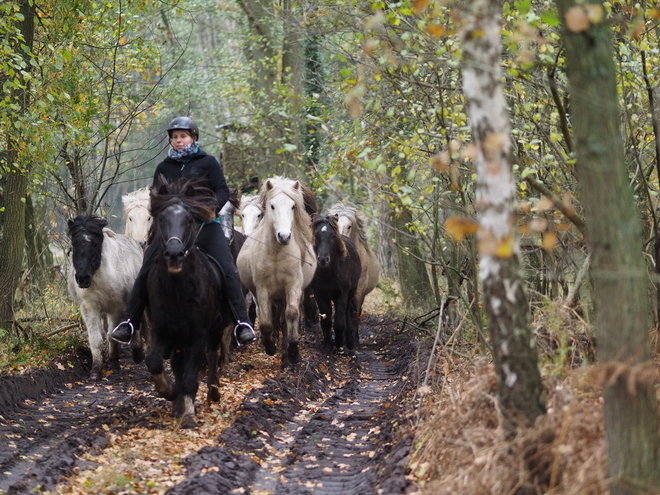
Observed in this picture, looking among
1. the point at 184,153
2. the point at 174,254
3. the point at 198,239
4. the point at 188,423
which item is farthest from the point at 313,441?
the point at 184,153

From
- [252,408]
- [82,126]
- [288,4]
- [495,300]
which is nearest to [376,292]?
[288,4]

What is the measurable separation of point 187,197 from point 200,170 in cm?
82

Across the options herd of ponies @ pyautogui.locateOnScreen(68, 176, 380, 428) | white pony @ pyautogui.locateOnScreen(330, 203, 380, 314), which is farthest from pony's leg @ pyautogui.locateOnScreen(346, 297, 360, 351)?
white pony @ pyautogui.locateOnScreen(330, 203, 380, 314)

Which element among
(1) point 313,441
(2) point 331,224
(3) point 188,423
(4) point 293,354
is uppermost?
(2) point 331,224

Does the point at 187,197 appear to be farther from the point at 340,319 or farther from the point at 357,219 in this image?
the point at 357,219

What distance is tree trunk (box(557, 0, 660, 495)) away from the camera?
13.9 ft

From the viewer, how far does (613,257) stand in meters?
4.32

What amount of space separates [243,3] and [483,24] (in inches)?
955

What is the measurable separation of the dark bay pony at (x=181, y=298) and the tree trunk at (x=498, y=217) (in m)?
3.89

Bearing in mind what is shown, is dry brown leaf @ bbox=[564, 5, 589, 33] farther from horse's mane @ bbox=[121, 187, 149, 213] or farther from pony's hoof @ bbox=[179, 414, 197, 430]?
horse's mane @ bbox=[121, 187, 149, 213]

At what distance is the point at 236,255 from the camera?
14.0 m

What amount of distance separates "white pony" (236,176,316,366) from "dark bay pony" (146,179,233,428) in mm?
2936

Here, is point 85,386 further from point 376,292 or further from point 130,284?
point 376,292

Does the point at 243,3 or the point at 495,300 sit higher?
the point at 243,3
